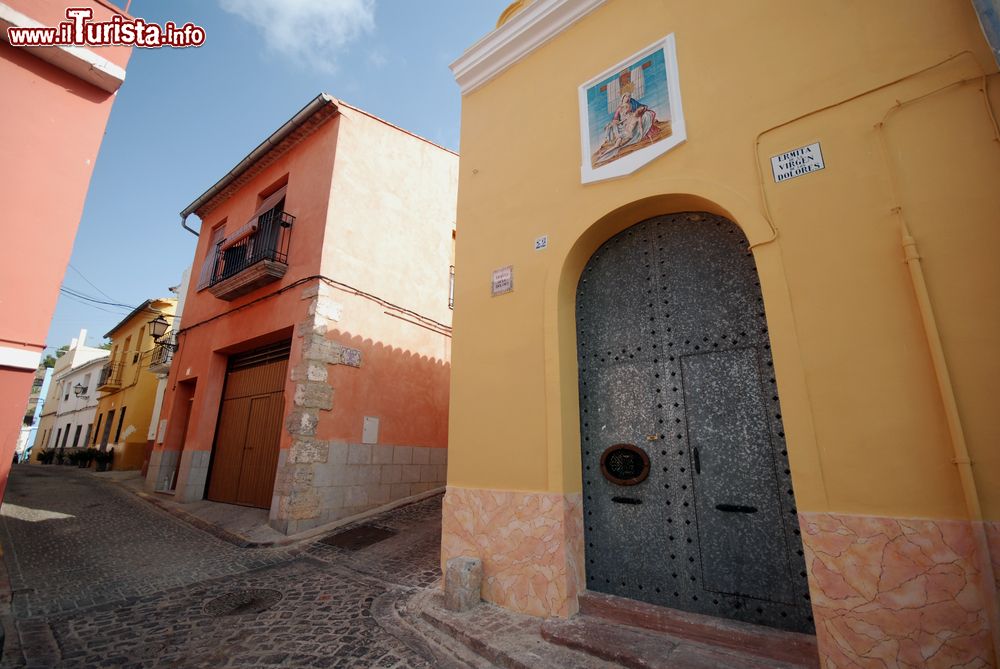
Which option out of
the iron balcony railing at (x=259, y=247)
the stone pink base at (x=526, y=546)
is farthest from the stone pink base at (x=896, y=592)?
the iron balcony railing at (x=259, y=247)

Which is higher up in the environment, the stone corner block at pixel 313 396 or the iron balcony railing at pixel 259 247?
the iron balcony railing at pixel 259 247

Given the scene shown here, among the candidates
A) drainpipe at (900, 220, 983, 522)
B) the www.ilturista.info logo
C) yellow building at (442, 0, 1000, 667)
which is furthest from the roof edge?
drainpipe at (900, 220, 983, 522)

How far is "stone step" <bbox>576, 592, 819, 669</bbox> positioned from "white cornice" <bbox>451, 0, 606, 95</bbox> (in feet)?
17.5

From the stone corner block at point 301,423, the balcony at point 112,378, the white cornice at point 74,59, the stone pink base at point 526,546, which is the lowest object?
the stone pink base at point 526,546

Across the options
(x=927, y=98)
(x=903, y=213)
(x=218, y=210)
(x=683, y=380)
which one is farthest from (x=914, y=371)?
(x=218, y=210)

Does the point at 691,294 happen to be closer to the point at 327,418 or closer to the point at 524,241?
the point at 524,241

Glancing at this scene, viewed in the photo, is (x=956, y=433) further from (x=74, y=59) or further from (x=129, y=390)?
(x=129, y=390)

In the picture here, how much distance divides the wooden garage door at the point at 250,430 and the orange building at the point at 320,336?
0.11ft

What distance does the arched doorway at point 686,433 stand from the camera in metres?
2.86

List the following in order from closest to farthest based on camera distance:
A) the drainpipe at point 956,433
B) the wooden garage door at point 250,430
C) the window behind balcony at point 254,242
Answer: the drainpipe at point 956,433, the wooden garage door at point 250,430, the window behind balcony at point 254,242

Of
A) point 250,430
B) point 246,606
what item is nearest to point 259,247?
point 250,430

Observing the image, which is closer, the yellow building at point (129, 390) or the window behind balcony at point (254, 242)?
the window behind balcony at point (254, 242)

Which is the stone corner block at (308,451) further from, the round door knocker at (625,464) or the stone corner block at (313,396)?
the round door knocker at (625,464)

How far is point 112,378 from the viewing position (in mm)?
18141
